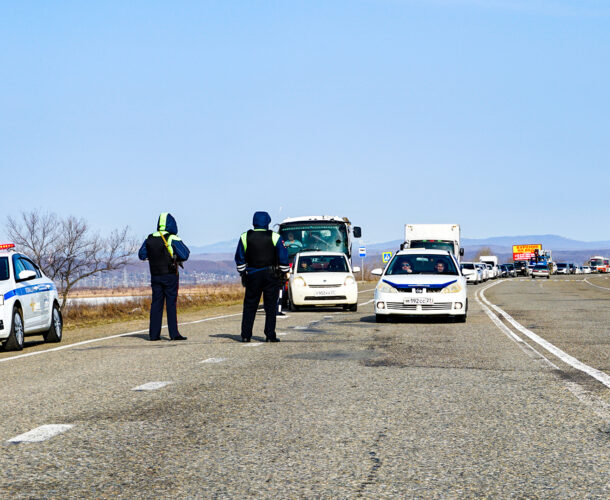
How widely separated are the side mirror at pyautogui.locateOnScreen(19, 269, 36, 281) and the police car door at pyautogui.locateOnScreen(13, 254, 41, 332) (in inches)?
3.2

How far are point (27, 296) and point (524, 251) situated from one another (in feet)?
383

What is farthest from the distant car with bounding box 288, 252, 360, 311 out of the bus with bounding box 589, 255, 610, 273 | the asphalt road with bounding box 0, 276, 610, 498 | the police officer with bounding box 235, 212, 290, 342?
the bus with bounding box 589, 255, 610, 273

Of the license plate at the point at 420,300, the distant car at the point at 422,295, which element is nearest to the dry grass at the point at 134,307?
the distant car at the point at 422,295

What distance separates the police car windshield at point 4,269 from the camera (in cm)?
1446

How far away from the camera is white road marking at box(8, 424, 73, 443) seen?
20.2 feet

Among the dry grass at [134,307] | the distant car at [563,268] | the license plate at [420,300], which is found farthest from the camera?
the distant car at [563,268]

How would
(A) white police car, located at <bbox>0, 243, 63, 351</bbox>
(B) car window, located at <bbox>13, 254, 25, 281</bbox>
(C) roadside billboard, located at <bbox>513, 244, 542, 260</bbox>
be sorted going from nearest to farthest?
(A) white police car, located at <bbox>0, 243, 63, 351</bbox> → (B) car window, located at <bbox>13, 254, 25, 281</bbox> → (C) roadside billboard, located at <bbox>513, 244, 542, 260</bbox>

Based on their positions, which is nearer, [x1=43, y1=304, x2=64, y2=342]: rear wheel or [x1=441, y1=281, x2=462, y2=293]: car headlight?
[x1=43, y1=304, x2=64, y2=342]: rear wheel

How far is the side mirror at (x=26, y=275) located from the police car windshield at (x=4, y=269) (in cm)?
28

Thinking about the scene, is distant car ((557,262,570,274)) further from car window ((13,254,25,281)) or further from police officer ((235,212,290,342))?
car window ((13,254,25,281))

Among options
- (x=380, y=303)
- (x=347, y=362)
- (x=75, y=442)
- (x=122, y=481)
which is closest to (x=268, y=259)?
(x=347, y=362)

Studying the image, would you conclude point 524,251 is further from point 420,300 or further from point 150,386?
point 150,386

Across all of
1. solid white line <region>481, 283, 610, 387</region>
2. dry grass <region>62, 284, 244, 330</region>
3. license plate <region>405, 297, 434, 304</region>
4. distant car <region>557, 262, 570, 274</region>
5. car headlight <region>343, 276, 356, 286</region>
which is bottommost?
distant car <region>557, 262, 570, 274</region>

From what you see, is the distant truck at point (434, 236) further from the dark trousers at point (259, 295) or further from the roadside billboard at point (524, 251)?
the roadside billboard at point (524, 251)
